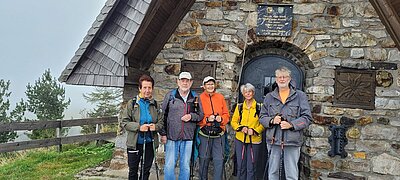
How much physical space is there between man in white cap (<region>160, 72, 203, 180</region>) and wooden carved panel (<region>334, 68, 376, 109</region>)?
2317 mm

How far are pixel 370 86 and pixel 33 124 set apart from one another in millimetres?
6785

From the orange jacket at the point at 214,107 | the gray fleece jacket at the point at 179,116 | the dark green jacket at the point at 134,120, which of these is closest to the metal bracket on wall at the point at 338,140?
the orange jacket at the point at 214,107

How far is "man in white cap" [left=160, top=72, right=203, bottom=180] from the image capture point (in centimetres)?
396

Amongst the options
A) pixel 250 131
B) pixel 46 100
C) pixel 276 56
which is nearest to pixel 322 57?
pixel 276 56

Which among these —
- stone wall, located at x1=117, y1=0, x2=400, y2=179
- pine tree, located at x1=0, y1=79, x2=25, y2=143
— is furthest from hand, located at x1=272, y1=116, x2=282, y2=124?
pine tree, located at x1=0, y1=79, x2=25, y2=143

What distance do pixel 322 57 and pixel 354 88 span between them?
0.66 meters

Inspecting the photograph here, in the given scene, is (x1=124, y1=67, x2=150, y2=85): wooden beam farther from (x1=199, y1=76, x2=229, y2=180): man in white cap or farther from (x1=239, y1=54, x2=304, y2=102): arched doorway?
(x1=239, y1=54, x2=304, y2=102): arched doorway

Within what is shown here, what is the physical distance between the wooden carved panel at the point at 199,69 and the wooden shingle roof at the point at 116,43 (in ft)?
2.51

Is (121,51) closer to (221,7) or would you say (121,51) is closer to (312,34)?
(221,7)

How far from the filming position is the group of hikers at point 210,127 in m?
3.77

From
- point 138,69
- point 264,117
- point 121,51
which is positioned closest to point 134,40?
point 121,51

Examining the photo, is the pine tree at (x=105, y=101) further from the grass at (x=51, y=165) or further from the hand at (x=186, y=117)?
the hand at (x=186, y=117)

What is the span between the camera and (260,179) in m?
5.37

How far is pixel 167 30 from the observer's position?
17.5 ft
